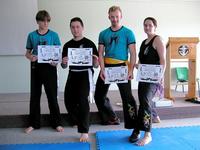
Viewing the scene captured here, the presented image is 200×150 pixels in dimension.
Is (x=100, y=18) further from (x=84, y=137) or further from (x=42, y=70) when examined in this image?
(x=84, y=137)

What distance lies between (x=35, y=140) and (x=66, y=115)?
0.68 metres

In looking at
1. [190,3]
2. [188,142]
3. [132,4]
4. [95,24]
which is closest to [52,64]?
[188,142]

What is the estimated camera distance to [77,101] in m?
3.30

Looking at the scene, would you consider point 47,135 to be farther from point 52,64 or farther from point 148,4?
point 148,4

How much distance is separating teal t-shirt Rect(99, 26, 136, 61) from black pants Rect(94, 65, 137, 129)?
358 millimetres

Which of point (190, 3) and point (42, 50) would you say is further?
point (190, 3)

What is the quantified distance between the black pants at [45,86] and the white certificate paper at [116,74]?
Result: 0.74 metres

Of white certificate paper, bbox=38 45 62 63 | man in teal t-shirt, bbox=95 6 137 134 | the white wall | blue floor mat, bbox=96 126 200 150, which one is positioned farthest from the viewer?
the white wall

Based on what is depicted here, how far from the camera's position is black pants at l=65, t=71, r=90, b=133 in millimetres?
3059

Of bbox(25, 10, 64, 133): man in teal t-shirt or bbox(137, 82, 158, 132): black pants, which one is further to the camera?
bbox(25, 10, 64, 133): man in teal t-shirt

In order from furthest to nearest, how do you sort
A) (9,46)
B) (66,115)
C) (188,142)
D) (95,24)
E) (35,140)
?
(95,24) → (9,46) → (66,115) → (35,140) → (188,142)

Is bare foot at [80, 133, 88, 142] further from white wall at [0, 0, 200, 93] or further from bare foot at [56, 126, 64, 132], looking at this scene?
white wall at [0, 0, 200, 93]

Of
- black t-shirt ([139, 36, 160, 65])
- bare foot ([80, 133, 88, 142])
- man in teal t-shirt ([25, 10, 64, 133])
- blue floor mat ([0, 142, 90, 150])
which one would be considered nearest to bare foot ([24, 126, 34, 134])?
man in teal t-shirt ([25, 10, 64, 133])

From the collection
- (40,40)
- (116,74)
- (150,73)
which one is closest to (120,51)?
(116,74)
